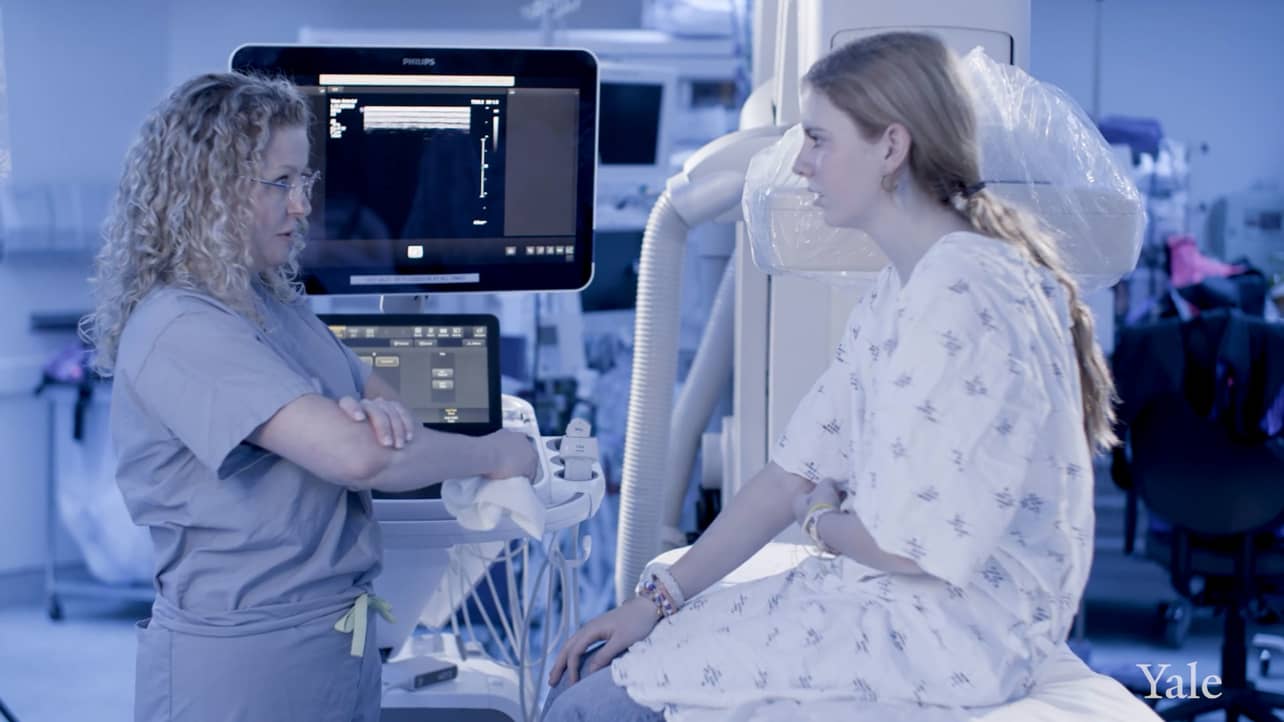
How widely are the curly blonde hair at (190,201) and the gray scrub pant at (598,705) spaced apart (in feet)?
1.82

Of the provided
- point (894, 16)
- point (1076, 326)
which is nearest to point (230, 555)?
point (1076, 326)

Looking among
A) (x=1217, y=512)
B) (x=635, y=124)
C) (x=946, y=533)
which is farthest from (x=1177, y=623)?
(x=946, y=533)

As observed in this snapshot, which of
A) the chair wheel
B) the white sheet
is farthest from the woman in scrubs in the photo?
the chair wheel

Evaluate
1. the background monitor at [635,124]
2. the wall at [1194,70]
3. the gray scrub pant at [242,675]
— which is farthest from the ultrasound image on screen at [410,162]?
the wall at [1194,70]

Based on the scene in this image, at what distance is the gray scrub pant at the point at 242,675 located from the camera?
1.46 metres

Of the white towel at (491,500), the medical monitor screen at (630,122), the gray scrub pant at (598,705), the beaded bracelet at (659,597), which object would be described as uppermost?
the medical monitor screen at (630,122)

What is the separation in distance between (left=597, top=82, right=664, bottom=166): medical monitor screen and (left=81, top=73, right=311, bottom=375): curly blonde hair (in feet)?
7.53

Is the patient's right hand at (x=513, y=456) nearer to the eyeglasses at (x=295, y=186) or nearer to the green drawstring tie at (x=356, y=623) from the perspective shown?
the green drawstring tie at (x=356, y=623)

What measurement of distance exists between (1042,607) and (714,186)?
3.57ft

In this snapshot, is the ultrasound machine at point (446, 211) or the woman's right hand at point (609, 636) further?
the ultrasound machine at point (446, 211)

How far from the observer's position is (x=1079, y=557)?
130 centimetres

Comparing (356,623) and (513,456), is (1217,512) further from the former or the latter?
(356,623)

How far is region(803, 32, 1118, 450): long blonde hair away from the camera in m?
1.32

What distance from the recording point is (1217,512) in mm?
2920
